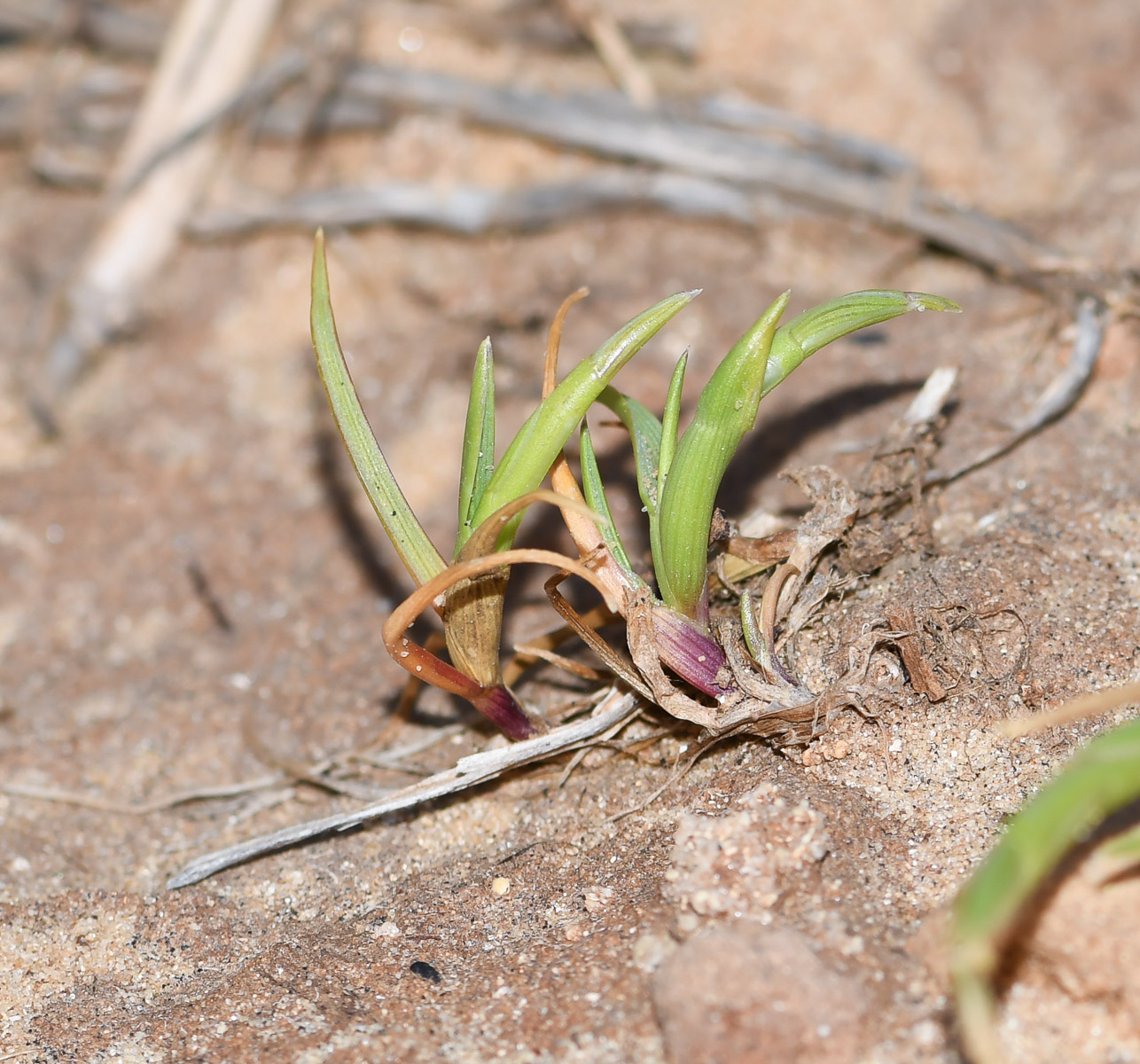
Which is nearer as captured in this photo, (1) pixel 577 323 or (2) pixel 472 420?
(2) pixel 472 420

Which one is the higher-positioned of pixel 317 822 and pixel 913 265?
pixel 913 265

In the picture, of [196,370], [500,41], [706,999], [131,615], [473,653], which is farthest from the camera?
[500,41]

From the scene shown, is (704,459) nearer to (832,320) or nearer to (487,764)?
(832,320)

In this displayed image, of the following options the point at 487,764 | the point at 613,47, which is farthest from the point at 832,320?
the point at 613,47

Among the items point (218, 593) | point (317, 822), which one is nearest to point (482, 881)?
point (317, 822)

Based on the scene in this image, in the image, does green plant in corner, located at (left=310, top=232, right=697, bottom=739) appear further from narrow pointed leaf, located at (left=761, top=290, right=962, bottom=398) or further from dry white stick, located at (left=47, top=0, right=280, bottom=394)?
dry white stick, located at (left=47, top=0, right=280, bottom=394)

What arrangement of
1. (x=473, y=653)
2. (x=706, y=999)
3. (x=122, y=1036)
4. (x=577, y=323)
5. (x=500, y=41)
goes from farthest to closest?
1. (x=500, y=41)
2. (x=577, y=323)
3. (x=473, y=653)
4. (x=122, y=1036)
5. (x=706, y=999)

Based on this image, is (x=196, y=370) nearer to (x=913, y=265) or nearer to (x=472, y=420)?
(x=472, y=420)
